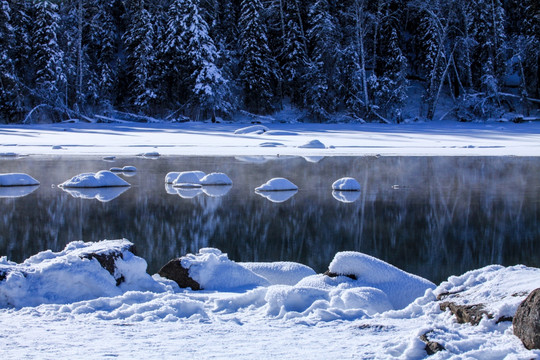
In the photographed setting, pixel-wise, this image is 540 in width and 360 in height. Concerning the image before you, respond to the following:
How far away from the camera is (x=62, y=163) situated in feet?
63.8

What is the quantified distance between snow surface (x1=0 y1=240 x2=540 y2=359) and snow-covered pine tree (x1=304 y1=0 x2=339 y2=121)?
30.0 m

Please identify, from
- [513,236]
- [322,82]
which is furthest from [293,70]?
[513,236]

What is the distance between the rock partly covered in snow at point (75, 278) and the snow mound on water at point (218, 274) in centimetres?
46

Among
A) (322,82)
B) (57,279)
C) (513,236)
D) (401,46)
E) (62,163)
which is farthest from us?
(401,46)

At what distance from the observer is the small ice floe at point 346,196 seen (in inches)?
508

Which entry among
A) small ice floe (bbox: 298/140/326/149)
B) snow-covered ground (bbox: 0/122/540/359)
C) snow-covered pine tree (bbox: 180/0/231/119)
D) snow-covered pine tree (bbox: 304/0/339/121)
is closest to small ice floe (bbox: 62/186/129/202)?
snow-covered ground (bbox: 0/122/540/359)

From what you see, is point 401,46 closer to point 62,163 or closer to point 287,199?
point 62,163

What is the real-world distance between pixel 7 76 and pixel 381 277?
1235 inches

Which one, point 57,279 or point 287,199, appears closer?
point 57,279

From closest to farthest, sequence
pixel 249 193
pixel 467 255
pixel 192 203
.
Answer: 1. pixel 467 255
2. pixel 192 203
3. pixel 249 193

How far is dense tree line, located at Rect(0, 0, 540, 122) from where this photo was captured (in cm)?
3509

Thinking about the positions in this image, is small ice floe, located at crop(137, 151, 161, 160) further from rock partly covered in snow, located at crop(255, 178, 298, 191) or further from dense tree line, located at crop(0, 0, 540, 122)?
dense tree line, located at crop(0, 0, 540, 122)

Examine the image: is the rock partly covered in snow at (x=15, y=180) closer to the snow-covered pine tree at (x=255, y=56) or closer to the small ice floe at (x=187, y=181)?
the small ice floe at (x=187, y=181)

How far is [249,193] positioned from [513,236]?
18.2 ft
